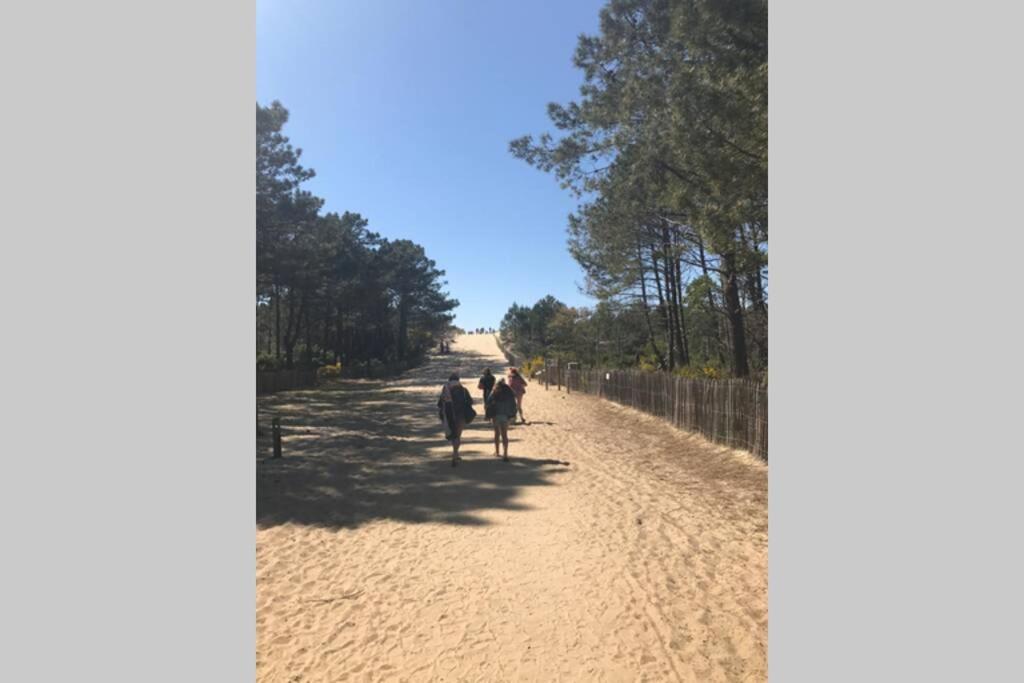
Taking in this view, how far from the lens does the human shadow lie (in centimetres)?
727

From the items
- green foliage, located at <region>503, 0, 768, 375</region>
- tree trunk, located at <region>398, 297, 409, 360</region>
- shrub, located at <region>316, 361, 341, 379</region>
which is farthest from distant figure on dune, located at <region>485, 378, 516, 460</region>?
tree trunk, located at <region>398, 297, 409, 360</region>

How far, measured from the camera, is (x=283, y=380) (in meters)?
27.6

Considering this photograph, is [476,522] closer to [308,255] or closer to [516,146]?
[516,146]

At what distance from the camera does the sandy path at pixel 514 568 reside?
12.3 ft

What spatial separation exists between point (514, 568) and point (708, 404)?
8094mm

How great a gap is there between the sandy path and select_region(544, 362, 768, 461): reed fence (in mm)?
485

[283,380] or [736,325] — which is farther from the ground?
[736,325]

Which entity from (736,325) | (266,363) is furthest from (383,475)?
(266,363)

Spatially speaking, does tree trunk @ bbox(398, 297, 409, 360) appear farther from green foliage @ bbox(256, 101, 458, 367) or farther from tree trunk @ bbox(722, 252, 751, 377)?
tree trunk @ bbox(722, 252, 751, 377)

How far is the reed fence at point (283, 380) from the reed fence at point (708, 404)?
52.7 ft

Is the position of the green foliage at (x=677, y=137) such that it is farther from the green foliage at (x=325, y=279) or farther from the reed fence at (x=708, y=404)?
the green foliage at (x=325, y=279)

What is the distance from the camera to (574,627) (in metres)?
4.06

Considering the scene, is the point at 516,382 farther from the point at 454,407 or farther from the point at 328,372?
the point at 328,372

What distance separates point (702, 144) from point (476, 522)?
6.02 metres
